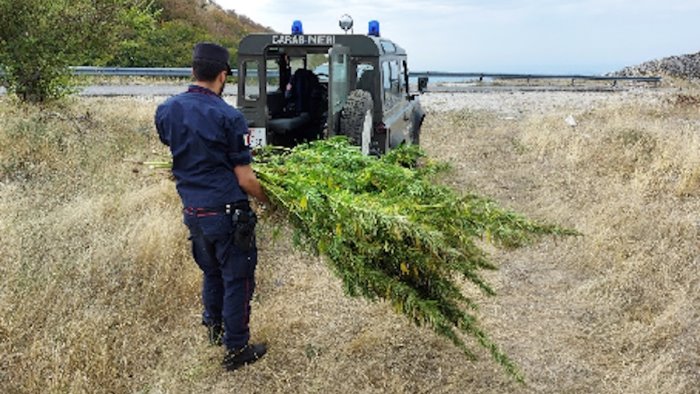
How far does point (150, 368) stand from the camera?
391 cm

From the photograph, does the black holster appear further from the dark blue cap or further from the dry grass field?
the dark blue cap

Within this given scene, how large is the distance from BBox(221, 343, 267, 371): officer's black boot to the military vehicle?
2.85 metres

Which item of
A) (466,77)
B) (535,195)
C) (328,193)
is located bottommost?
(535,195)

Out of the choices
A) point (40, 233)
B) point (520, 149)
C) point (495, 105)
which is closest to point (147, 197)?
point (40, 233)

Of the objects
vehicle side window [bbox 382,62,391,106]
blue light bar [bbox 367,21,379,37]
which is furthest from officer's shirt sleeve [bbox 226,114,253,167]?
blue light bar [bbox 367,21,379,37]

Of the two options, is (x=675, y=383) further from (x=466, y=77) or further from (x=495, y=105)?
(x=466, y=77)

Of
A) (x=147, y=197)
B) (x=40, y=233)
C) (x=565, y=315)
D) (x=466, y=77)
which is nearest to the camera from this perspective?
(x=565, y=315)

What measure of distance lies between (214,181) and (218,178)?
0.03 metres

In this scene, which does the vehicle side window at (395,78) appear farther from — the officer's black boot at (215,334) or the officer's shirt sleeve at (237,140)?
the officer's black boot at (215,334)

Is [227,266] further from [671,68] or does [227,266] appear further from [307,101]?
[671,68]

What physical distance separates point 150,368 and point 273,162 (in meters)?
1.63

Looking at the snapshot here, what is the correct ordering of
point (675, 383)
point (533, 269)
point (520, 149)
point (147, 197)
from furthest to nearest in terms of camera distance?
point (520, 149) → point (147, 197) → point (533, 269) → point (675, 383)

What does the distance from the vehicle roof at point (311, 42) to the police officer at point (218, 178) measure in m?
3.05

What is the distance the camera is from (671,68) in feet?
111
